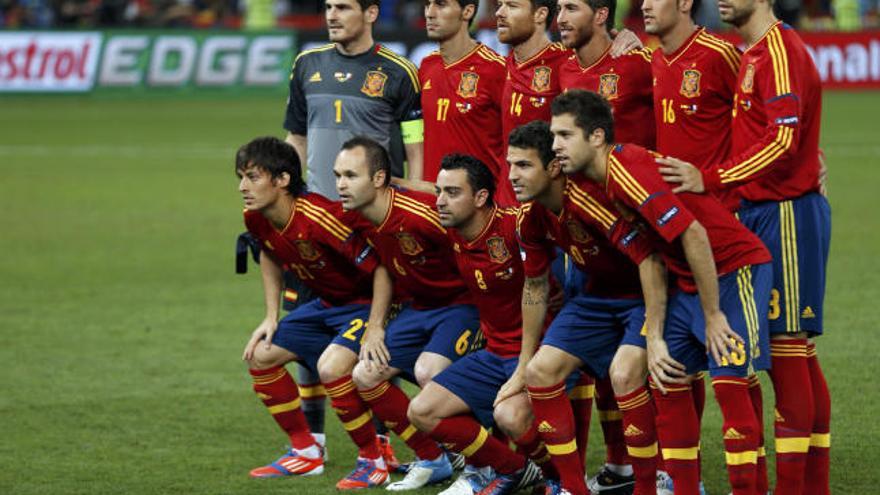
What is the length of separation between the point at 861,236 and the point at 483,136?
813cm

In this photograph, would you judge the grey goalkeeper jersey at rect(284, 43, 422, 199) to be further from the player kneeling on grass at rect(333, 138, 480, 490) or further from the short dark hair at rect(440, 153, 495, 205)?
the short dark hair at rect(440, 153, 495, 205)

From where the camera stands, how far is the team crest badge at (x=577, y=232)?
6.91 metres

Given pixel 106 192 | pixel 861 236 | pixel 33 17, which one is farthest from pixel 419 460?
pixel 33 17

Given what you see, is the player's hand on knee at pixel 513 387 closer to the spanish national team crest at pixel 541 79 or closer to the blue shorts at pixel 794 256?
the blue shorts at pixel 794 256

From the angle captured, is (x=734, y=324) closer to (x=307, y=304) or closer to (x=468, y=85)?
(x=468, y=85)

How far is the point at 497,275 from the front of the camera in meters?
7.55

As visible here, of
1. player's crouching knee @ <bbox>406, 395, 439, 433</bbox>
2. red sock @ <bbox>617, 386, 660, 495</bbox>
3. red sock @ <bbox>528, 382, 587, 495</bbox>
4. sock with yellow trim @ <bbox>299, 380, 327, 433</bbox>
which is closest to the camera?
red sock @ <bbox>617, 386, 660, 495</bbox>

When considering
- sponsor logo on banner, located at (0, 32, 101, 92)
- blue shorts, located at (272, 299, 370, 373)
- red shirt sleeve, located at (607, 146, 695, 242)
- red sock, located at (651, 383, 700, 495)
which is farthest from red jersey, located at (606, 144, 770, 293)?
sponsor logo on banner, located at (0, 32, 101, 92)

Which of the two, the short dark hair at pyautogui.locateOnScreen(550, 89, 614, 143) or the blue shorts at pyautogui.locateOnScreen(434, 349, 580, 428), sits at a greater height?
the short dark hair at pyautogui.locateOnScreen(550, 89, 614, 143)

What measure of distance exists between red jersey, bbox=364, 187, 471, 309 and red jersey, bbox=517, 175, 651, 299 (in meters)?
0.72

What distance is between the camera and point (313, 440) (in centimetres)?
827

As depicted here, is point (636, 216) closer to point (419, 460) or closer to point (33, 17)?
point (419, 460)

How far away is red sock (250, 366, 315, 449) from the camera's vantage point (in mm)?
8195

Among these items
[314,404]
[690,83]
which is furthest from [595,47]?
[314,404]
